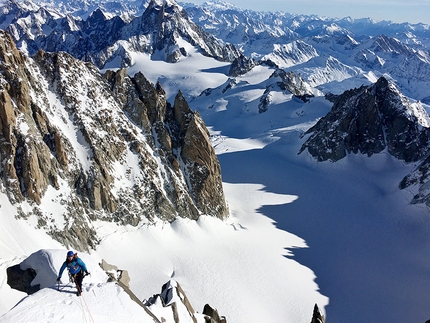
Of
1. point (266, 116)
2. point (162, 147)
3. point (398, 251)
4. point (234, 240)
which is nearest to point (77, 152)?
point (162, 147)

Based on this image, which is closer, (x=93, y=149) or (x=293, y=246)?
(x=93, y=149)

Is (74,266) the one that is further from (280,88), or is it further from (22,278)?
(280,88)

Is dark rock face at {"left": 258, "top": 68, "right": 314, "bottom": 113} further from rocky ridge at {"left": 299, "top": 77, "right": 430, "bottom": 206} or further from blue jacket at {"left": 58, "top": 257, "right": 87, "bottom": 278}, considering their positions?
blue jacket at {"left": 58, "top": 257, "right": 87, "bottom": 278}

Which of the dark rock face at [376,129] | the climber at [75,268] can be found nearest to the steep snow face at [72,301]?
the climber at [75,268]

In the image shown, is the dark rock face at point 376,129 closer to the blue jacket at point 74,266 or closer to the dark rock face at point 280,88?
the dark rock face at point 280,88

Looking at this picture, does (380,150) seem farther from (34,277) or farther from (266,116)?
(34,277)

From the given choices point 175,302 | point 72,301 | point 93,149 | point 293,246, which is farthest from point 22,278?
point 293,246
